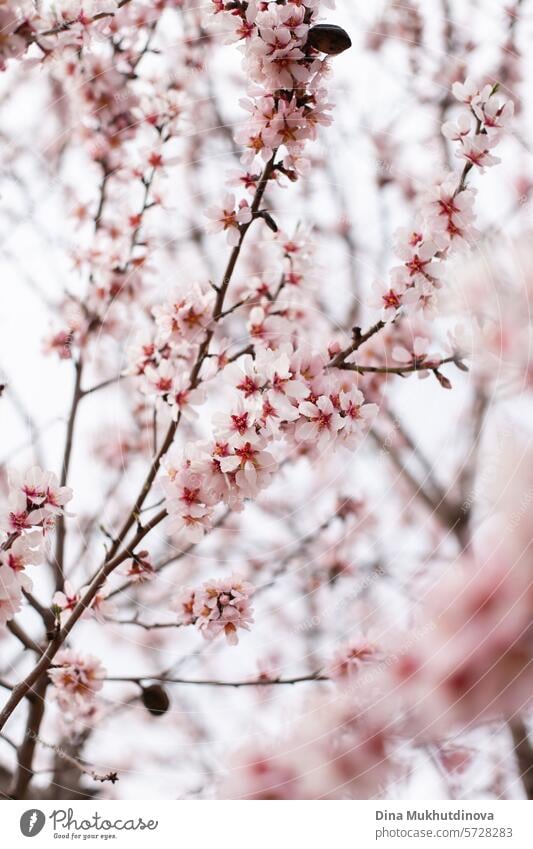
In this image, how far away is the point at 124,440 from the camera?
5.29ft

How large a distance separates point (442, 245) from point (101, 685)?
2.41 feet

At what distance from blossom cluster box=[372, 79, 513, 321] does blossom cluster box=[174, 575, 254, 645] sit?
14.9 inches

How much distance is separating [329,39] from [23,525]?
2.10ft

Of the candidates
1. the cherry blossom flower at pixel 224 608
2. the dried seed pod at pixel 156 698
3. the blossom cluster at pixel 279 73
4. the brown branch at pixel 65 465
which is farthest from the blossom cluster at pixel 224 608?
the blossom cluster at pixel 279 73

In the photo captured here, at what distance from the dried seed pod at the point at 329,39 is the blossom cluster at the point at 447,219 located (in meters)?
0.16

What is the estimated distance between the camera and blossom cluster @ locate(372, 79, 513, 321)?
795mm

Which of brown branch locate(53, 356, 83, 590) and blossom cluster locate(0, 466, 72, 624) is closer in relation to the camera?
blossom cluster locate(0, 466, 72, 624)

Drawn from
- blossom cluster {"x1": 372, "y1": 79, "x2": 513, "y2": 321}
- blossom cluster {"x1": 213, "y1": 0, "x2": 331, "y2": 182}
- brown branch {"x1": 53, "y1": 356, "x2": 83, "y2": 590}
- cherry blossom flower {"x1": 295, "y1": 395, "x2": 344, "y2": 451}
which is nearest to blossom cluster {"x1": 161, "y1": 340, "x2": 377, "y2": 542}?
cherry blossom flower {"x1": 295, "y1": 395, "x2": 344, "y2": 451}

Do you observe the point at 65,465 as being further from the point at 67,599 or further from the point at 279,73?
the point at 279,73

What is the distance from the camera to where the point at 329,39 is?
746 millimetres

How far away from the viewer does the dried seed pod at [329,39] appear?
746mm

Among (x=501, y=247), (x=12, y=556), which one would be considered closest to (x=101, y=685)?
(x=12, y=556)

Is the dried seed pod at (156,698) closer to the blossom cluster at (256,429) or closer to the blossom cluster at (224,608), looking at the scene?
the blossom cluster at (224,608)

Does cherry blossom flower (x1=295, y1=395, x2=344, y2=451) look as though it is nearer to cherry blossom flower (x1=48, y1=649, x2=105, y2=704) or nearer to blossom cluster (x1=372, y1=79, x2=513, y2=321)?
blossom cluster (x1=372, y1=79, x2=513, y2=321)
